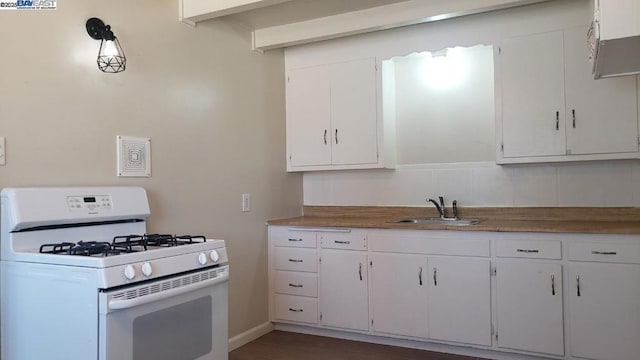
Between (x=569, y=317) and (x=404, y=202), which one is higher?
(x=404, y=202)

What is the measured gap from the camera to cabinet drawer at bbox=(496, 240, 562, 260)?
9.24 feet

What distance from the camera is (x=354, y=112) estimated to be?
12.2 ft

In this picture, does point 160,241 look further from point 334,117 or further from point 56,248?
point 334,117

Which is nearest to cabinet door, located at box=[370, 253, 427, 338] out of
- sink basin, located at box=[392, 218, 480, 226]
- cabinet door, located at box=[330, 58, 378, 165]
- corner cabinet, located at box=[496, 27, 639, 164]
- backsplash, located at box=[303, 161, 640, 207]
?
sink basin, located at box=[392, 218, 480, 226]

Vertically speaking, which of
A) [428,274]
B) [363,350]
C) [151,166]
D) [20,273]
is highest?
[151,166]

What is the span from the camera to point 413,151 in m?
3.92

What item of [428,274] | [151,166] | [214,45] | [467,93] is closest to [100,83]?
[151,166]

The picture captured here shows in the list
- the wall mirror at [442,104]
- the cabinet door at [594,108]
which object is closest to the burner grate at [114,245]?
the wall mirror at [442,104]

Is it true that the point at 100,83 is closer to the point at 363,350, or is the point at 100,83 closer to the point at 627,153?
the point at 363,350

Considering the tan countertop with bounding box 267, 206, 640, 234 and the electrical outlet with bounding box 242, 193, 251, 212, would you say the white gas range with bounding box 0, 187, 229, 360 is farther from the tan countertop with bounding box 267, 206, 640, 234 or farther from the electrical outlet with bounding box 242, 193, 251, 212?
the tan countertop with bounding box 267, 206, 640, 234

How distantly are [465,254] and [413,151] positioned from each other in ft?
3.69

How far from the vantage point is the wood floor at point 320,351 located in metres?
3.14

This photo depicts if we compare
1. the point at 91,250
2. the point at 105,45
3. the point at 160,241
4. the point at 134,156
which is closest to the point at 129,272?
the point at 91,250

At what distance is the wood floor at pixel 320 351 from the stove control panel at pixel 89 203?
1404mm
